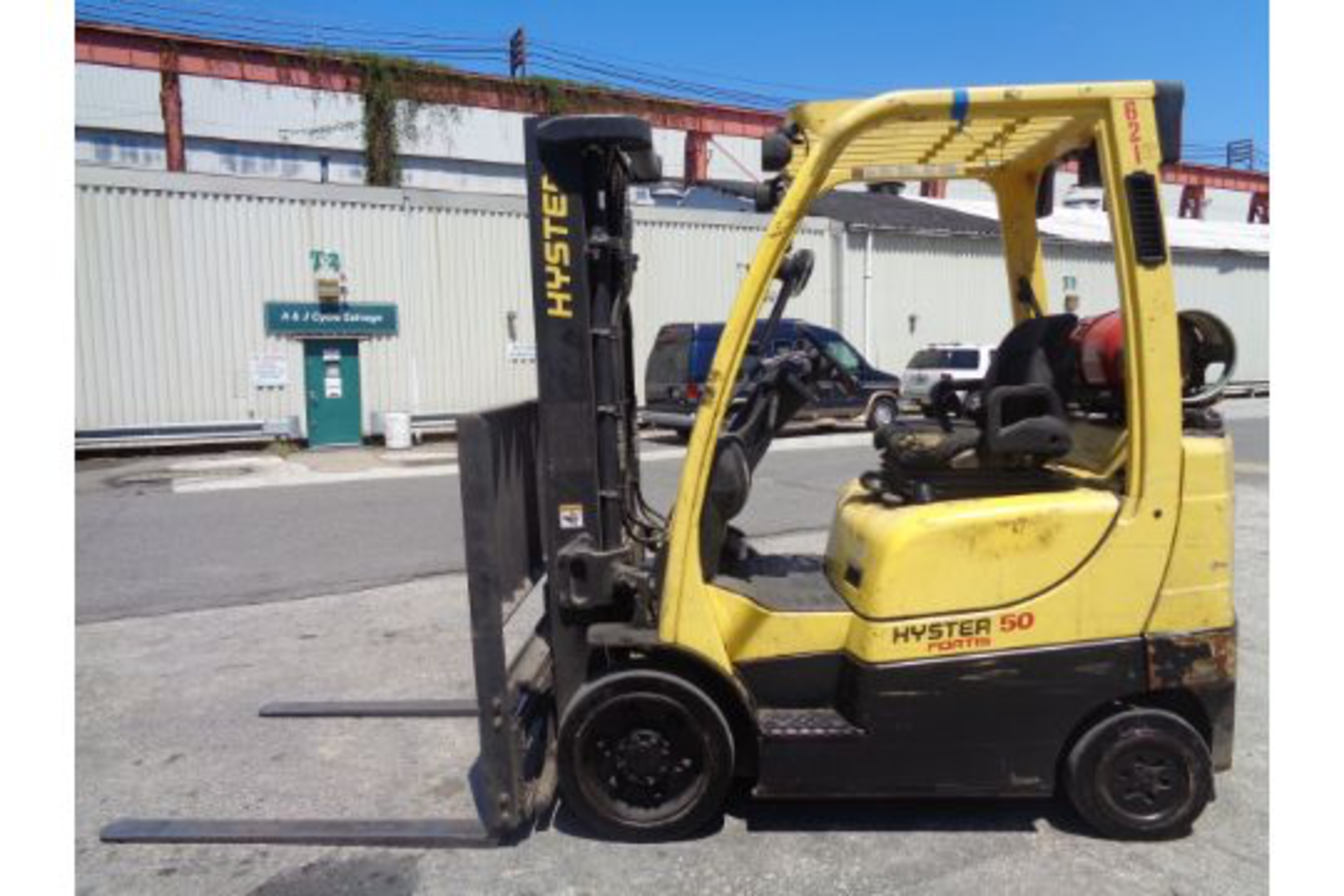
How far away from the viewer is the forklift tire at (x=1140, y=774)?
3.26 metres

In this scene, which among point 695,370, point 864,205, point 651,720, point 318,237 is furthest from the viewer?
point 864,205

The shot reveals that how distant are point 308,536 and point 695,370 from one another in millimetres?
8335

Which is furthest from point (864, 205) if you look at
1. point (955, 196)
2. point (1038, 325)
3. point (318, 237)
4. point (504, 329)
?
point (1038, 325)

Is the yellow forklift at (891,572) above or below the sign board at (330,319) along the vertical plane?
below

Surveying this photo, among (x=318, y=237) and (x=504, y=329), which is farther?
Answer: (x=504, y=329)

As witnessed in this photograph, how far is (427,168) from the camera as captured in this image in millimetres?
30641

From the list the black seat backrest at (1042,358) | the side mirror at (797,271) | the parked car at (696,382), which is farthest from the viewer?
the parked car at (696,382)

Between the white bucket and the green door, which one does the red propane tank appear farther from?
the green door

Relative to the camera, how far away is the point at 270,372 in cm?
1745

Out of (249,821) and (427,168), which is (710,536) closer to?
(249,821)

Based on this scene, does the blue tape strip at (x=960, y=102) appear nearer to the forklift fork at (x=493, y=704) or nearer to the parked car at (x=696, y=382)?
the forklift fork at (x=493, y=704)

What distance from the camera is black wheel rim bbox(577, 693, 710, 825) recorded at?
3.32 m

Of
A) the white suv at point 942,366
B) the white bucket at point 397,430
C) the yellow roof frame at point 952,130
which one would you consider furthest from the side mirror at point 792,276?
the white suv at point 942,366

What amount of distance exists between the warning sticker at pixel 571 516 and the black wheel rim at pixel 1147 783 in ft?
6.97
